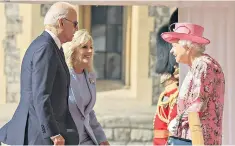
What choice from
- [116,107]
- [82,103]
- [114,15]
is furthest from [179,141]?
[114,15]

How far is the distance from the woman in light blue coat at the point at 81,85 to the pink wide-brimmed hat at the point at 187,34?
60 centimetres

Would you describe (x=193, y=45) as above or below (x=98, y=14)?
below

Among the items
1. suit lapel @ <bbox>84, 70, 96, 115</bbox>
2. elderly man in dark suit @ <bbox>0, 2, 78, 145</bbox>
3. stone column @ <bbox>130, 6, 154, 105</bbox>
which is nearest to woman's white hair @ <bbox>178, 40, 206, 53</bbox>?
elderly man in dark suit @ <bbox>0, 2, 78, 145</bbox>

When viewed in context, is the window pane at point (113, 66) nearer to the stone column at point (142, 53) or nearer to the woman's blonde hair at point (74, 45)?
the stone column at point (142, 53)

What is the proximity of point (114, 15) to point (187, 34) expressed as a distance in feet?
21.4

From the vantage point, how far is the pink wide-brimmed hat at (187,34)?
468 centimetres

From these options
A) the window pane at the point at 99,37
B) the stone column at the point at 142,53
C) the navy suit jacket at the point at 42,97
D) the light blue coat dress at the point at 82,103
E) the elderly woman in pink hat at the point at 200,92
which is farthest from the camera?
the window pane at the point at 99,37

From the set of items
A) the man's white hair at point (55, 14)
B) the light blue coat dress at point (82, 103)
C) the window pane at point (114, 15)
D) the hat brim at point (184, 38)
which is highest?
the window pane at point (114, 15)

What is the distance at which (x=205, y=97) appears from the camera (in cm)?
448

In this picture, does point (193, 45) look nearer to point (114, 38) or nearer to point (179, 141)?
point (179, 141)

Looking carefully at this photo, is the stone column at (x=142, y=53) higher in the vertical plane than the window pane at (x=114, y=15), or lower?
lower

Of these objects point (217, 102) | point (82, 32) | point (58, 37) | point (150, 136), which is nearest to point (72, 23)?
point (58, 37)

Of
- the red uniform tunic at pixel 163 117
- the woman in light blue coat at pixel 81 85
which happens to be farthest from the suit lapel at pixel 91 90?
the red uniform tunic at pixel 163 117

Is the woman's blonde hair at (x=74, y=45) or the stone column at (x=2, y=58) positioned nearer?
the woman's blonde hair at (x=74, y=45)
